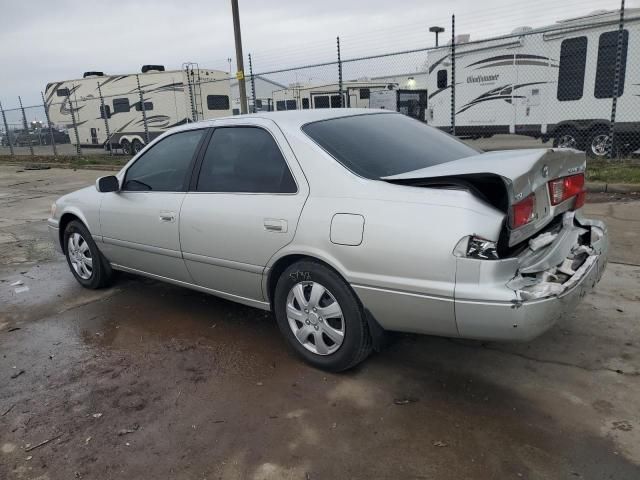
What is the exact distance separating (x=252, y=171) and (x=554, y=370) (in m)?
2.21

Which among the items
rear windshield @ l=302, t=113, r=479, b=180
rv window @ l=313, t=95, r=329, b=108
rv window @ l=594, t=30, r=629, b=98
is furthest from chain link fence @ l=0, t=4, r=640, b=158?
rear windshield @ l=302, t=113, r=479, b=180

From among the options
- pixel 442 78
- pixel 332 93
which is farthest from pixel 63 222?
pixel 332 93

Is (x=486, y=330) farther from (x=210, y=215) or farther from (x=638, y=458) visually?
(x=210, y=215)

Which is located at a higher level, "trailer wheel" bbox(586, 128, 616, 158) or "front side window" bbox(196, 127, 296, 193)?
"front side window" bbox(196, 127, 296, 193)

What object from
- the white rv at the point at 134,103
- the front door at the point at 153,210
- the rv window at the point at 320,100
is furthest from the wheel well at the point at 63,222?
the rv window at the point at 320,100

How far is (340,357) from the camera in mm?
3031

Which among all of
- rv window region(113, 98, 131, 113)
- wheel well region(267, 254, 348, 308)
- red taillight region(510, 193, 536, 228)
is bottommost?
wheel well region(267, 254, 348, 308)

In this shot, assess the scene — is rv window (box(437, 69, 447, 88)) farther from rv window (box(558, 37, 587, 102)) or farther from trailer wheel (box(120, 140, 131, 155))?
trailer wheel (box(120, 140, 131, 155))

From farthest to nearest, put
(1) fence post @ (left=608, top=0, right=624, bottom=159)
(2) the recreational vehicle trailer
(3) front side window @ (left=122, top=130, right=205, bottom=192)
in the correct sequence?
(2) the recreational vehicle trailer
(1) fence post @ (left=608, top=0, right=624, bottom=159)
(3) front side window @ (left=122, top=130, right=205, bottom=192)

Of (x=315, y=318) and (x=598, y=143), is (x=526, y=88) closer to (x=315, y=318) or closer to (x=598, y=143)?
(x=598, y=143)

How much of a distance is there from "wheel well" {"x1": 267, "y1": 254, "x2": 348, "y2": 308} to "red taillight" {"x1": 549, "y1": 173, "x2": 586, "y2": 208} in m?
1.30

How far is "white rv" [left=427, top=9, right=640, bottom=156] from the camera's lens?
1065cm

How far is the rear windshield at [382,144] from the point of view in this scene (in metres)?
3.04

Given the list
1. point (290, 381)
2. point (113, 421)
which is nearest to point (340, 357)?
point (290, 381)
